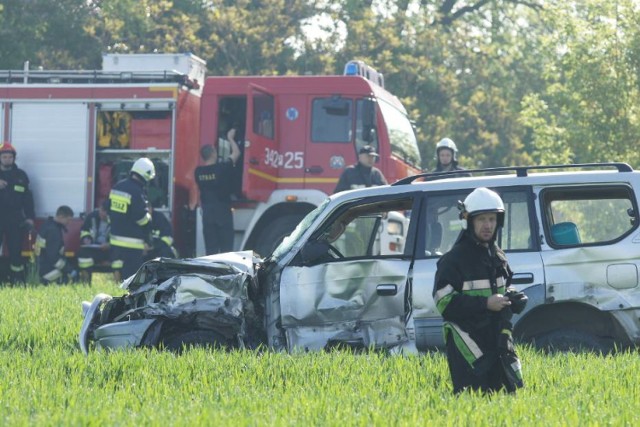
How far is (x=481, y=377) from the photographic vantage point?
7.86 meters

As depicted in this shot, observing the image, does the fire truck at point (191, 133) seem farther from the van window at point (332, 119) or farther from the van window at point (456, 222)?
the van window at point (456, 222)

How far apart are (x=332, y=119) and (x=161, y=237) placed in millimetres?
2606

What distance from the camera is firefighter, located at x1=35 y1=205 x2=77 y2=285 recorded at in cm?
1848

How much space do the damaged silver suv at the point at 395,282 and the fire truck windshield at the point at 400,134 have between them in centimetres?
751

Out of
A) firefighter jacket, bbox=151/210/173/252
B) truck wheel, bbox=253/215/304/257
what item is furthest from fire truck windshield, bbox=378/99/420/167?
firefighter jacket, bbox=151/210/173/252

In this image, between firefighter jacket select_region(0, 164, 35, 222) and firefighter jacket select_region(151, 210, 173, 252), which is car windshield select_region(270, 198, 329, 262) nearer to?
firefighter jacket select_region(151, 210, 173, 252)

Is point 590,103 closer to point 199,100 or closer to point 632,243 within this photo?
point 199,100

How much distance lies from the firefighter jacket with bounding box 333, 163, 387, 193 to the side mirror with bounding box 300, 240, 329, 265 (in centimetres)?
623

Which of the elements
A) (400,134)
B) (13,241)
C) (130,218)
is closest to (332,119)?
(400,134)

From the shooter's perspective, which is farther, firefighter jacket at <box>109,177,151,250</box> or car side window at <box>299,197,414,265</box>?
firefighter jacket at <box>109,177,151,250</box>

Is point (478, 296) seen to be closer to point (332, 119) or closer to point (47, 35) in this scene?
point (332, 119)

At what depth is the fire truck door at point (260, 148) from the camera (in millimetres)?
17531

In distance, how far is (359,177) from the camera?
16.7 meters

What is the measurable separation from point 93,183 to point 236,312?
8757 mm
